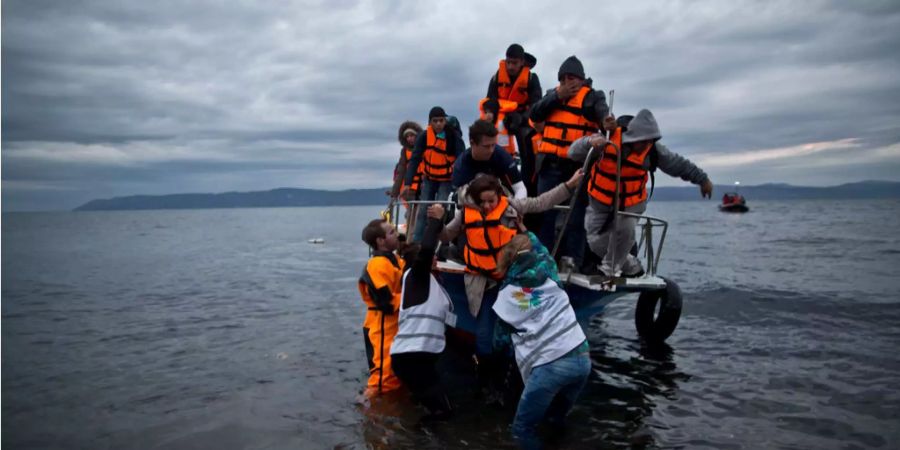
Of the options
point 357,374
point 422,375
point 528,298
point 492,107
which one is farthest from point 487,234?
point 357,374

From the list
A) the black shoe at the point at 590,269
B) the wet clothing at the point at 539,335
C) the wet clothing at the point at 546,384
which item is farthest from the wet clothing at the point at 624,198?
the wet clothing at the point at 546,384

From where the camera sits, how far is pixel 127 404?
6.93m

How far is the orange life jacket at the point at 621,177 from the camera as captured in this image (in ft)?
20.6

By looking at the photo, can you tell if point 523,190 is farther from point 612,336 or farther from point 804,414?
point 612,336

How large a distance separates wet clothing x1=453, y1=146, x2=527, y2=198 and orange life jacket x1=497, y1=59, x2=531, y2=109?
2.15 metres

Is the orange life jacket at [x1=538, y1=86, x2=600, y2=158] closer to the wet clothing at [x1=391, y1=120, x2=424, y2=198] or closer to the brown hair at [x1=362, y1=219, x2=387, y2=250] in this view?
the brown hair at [x1=362, y1=219, x2=387, y2=250]

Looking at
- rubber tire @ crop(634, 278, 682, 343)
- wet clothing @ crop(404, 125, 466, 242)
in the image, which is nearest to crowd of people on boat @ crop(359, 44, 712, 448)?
wet clothing @ crop(404, 125, 466, 242)

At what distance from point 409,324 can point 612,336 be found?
234 inches

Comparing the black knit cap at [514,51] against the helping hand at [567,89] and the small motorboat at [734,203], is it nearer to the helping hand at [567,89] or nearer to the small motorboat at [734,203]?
the helping hand at [567,89]

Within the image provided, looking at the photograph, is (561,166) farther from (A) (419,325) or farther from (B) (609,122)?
(A) (419,325)

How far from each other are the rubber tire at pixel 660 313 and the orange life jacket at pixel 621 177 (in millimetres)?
1777

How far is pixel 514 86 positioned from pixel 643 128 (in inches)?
96.3

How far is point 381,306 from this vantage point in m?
5.39

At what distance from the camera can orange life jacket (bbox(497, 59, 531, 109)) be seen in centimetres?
798
